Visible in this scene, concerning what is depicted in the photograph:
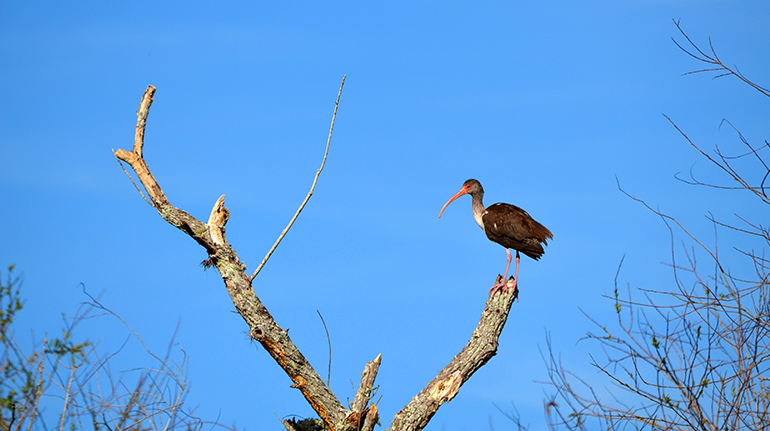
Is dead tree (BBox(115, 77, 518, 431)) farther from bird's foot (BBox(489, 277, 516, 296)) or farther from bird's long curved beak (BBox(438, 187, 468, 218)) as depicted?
bird's long curved beak (BBox(438, 187, 468, 218))

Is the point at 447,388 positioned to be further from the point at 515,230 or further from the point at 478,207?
the point at 478,207

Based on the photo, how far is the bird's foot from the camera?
7.37 metres

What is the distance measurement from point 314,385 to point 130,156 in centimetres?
325

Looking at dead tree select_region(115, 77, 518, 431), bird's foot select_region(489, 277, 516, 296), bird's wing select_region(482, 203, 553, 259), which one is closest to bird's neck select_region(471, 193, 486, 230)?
bird's wing select_region(482, 203, 553, 259)

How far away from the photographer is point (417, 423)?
661 centimetres

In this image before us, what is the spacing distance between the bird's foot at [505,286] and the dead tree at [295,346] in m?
0.48

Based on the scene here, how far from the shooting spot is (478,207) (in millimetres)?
10125

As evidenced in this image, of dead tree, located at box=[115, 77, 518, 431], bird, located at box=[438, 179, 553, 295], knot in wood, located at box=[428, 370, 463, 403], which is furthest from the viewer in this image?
bird, located at box=[438, 179, 553, 295]

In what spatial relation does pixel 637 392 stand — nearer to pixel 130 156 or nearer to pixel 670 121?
pixel 670 121

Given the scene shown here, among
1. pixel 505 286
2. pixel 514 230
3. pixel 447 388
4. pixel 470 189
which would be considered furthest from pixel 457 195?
pixel 447 388

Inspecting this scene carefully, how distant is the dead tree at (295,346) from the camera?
652 centimetres

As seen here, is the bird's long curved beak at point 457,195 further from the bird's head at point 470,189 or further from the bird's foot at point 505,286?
the bird's foot at point 505,286

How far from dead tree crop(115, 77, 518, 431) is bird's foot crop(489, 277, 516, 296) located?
1.56ft

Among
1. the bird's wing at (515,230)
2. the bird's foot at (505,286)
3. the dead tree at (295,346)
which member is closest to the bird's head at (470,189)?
the bird's wing at (515,230)
